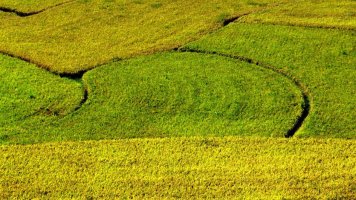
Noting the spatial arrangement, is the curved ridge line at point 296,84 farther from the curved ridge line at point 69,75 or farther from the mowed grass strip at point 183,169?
the curved ridge line at point 69,75

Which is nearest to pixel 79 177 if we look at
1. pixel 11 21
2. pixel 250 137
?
pixel 250 137

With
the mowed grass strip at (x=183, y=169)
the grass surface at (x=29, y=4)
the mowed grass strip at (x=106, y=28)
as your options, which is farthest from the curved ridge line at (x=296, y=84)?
the grass surface at (x=29, y=4)

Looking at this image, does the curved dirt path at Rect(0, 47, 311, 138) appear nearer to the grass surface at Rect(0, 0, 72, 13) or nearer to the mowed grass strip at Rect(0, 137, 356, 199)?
the mowed grass strip at Rect(0, 137, 356, 199)

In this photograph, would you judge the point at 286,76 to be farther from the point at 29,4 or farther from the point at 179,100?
the point at 29,4

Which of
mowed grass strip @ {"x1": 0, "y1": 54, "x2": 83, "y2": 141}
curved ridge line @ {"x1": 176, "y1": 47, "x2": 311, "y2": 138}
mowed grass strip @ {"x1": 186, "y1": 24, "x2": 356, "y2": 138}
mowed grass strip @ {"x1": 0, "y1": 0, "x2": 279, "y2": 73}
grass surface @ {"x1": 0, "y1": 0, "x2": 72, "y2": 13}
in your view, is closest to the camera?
curved ridge line @ {"x1": 176, "y1": 47, "x2": 311, "y2": 138}

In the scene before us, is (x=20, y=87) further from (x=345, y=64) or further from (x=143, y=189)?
(x=345, y=64)

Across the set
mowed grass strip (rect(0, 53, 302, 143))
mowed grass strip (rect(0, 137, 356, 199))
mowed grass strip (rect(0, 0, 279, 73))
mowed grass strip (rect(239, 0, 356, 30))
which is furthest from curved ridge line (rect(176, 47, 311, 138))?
mowed grass strip (rect(239, 0, 356, 30))
